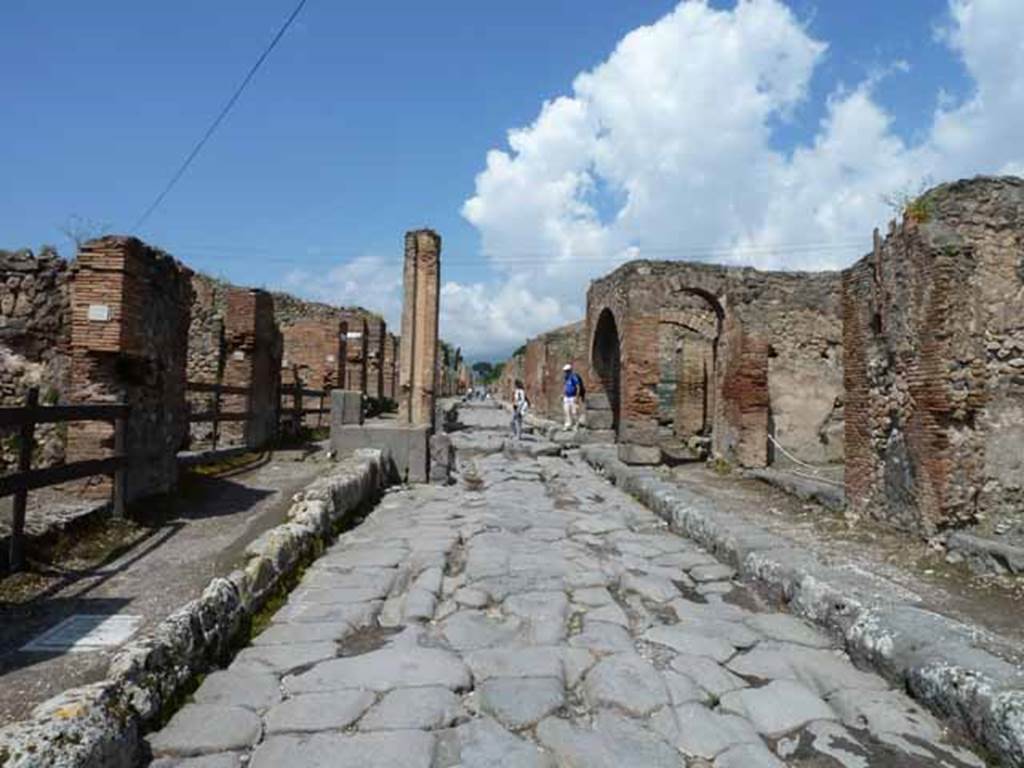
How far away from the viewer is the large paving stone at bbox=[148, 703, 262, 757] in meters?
2.60

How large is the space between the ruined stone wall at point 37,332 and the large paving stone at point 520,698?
5.56 meters

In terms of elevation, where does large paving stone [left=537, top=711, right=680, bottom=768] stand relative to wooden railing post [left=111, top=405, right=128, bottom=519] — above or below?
below

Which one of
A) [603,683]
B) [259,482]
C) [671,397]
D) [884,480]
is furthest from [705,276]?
[603,683]

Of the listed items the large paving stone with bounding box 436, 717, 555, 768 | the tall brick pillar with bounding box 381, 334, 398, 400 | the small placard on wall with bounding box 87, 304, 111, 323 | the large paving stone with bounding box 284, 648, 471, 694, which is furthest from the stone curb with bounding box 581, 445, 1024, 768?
the tall brick pillar with bounding box 381, 334, 398, 400

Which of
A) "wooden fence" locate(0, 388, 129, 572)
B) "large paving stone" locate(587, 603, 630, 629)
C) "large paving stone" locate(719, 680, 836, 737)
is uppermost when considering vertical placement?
"wooden fence" locate(0, 388, 129, 572)

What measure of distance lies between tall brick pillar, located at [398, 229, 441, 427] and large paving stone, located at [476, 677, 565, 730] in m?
8.14

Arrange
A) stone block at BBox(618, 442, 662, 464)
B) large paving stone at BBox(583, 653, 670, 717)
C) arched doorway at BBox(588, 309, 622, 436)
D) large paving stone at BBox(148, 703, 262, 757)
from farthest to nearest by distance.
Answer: arched doorway at BBox(588, 309, 622, 436)
stone block at BBox(618, 442, 662, 464)
large paving stone at BBox(583, 653, 670, 717)
large paving stone at BBox(148, 703, 262, 757)

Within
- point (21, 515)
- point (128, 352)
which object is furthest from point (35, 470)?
point (128, 352)

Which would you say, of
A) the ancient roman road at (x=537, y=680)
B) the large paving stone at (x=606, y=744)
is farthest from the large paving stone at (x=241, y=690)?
the large paving stone at (x=606, y=744)

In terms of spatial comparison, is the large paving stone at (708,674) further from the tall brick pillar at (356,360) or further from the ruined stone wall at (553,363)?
the ruined stone wall at (553,363)

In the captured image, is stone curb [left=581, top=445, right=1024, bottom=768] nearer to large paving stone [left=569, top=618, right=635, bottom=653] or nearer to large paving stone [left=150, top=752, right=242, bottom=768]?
large paving stone [left=569, top=618, right=635, bottom=653]

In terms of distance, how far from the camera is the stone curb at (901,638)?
277 centimetres

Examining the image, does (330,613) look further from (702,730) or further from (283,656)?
(702,730)

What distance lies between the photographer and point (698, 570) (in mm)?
5547
